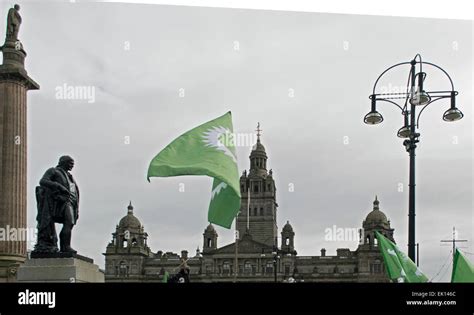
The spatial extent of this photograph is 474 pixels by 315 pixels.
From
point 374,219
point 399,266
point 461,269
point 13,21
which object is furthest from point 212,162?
point 374,219

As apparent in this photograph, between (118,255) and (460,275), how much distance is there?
66.2m

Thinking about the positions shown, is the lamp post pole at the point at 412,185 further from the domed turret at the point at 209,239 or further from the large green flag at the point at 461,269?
the domed turret at the point at 209,239

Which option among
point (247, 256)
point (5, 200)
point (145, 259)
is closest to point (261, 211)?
point (247, 256)

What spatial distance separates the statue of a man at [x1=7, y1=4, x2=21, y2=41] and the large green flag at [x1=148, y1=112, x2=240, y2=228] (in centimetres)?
829

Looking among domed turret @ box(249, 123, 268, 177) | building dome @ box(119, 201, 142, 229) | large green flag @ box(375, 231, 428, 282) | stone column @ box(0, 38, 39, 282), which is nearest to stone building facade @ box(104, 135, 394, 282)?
building dome @ box(119, 201, 142, 229)

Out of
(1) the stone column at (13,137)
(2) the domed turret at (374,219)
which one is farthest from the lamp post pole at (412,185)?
(2) the domed turret at (374,219)

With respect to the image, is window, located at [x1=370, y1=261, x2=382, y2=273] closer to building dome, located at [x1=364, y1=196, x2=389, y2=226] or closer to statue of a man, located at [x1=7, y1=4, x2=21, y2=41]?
building dome, located at [x1=364, y1=196, x2=389, y2=226]

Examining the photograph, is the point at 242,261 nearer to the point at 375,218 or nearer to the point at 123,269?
the point at 123,269

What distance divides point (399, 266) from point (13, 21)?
1096 centimetres

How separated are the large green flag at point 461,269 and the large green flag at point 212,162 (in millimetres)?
3241

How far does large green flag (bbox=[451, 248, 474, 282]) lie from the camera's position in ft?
31.1

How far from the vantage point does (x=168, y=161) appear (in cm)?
929

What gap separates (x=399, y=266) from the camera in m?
10.0
